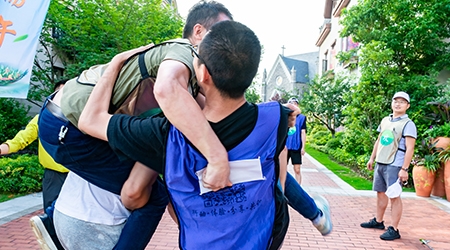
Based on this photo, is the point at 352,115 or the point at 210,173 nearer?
the point at 210,173

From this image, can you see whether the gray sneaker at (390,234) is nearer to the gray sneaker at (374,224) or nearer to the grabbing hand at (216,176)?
the gray sneaker at (374,224)

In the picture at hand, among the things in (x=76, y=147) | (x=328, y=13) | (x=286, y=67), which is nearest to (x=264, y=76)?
(x=286, y=67)

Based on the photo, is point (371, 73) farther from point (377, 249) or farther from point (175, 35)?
point (377, 249)

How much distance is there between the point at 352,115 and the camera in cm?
1193

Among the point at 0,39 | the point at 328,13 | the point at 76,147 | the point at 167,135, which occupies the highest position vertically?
the point at 328,13

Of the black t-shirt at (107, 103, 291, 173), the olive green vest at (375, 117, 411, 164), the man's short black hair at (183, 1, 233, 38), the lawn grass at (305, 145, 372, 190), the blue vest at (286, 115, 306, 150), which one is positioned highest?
the man's short black hair at (183, 1, 233, 38)

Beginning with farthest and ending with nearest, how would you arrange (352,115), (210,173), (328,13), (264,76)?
(264,76)
(328,13)
(352,115)
(210,173)

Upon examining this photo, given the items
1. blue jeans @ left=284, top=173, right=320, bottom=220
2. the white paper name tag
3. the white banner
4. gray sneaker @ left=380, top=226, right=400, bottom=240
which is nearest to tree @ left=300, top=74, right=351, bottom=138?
gray sneaker @ left=380, top=226, right=400, bottom=240

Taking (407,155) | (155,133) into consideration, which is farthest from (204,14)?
(407,155)

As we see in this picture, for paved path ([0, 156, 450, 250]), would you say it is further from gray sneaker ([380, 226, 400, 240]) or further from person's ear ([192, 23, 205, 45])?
person's ear ([192, 23, 205, 45])

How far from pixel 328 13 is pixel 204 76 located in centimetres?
3159

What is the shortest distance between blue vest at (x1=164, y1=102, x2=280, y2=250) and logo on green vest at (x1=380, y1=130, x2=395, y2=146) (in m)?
3.96

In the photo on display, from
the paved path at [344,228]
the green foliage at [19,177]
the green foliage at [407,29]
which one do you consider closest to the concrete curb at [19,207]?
the paved path at [344,228]

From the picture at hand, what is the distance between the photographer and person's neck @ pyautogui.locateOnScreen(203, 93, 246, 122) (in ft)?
4.76
